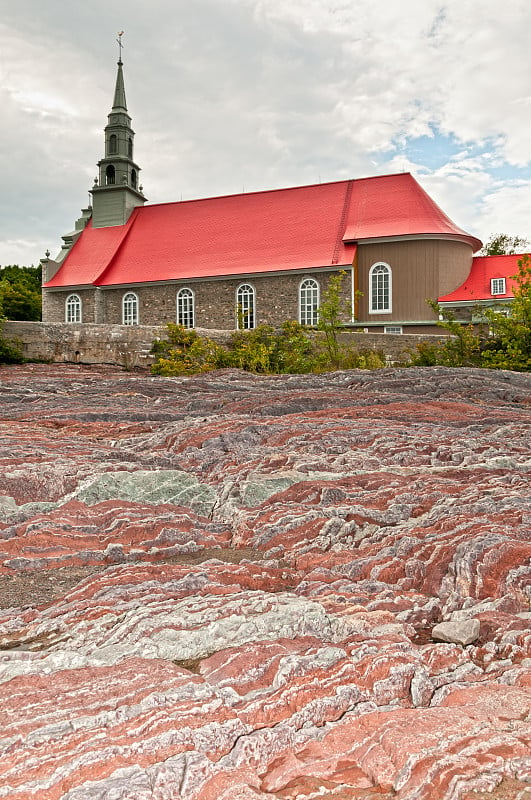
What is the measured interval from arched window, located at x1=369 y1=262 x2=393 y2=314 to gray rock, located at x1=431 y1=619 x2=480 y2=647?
88.9ft

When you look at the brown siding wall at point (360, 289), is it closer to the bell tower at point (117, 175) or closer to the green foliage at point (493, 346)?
the bell tower at point (117, 175)

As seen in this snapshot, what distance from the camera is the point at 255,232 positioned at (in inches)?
1240

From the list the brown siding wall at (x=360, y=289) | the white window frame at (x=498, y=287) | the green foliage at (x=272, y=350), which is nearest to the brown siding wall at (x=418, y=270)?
the brown siding wall at (x=360, y=289)

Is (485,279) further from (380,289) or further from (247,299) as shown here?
(247,299)

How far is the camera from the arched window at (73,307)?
3344cm

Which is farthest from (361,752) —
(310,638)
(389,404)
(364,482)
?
(389,404)

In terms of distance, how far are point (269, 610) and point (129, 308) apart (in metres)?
31.4

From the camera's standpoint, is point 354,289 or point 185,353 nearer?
point 185,353

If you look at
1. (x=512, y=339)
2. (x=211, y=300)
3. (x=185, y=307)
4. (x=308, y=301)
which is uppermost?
(x=211, y=300)

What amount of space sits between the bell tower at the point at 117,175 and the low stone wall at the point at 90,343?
25083 millimetres

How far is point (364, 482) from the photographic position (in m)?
4.09

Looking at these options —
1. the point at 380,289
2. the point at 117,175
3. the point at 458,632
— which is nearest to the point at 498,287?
the point at 380,289

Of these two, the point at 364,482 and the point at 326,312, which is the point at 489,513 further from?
the point at 326,312

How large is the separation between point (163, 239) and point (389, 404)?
29.6m
